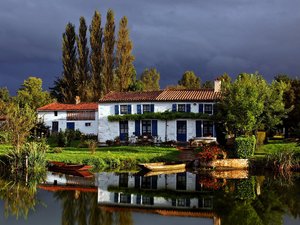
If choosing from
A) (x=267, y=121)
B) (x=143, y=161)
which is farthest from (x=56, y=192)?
(x=267, y=121)

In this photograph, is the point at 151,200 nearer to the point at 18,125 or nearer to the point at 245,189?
the point at 245,189

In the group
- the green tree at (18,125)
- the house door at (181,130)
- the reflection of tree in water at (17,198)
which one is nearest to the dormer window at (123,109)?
the house door at (181,130)

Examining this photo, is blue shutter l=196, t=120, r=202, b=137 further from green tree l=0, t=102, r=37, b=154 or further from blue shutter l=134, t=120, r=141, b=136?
green tree l=0, t=102, r=37, b=154

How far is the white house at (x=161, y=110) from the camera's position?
1874 inches

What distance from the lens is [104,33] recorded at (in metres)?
61.9

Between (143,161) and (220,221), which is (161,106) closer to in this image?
(143,161)

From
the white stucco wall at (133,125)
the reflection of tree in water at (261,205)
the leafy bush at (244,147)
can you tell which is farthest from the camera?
the white stucco wall at (133,125)

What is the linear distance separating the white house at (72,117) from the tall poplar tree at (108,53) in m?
5.80

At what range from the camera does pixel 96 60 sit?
61.5m

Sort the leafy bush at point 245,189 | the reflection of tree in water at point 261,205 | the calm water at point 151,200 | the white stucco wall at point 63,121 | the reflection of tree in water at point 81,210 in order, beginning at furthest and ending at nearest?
the white stucco wall at point 63,121, the leafy bush at point 245,189, the reflection of tree in water at point 261,205, the calm water at point 151,200, the reflection of tree in water at point 81,210

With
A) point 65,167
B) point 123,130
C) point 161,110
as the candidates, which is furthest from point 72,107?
point 65,167

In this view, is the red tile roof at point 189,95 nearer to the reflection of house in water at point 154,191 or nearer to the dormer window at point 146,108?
the dormer window at point 146,108

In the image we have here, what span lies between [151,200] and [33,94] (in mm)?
53015

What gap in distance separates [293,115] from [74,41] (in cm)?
3336
